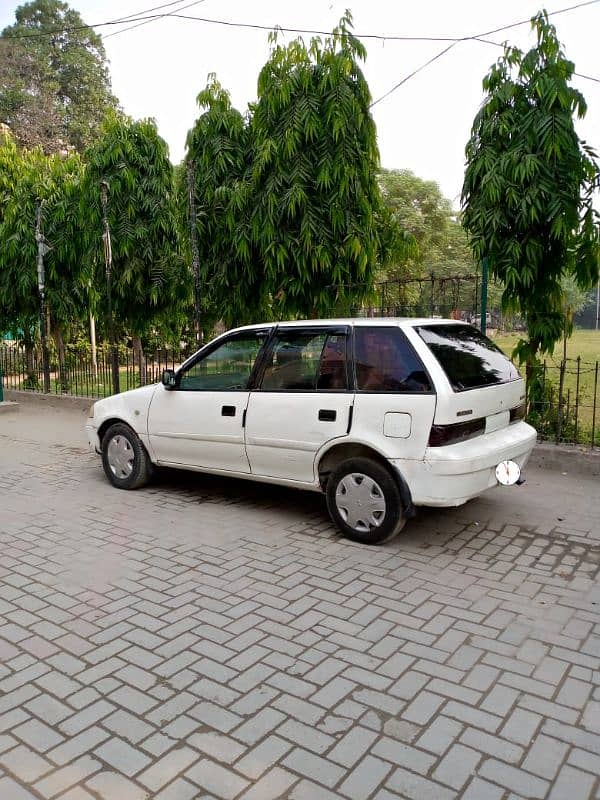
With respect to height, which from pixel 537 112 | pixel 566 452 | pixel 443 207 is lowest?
pixel 566 452

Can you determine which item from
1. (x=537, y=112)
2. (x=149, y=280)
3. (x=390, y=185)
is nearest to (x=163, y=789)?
(x=537, y=112)

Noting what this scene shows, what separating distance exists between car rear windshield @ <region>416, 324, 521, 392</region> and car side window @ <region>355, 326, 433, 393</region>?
171 millimetres

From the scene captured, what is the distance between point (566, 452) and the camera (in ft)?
22.5

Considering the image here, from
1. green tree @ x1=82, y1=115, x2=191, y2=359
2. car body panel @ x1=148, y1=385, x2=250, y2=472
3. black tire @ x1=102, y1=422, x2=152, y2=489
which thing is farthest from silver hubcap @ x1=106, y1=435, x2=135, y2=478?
green tree @ x1=82, y1=115, x2=191, y2=359

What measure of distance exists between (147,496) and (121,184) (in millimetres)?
6804

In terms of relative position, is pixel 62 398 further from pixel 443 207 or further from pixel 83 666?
pixel 443 207

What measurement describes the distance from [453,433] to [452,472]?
0.27 meters

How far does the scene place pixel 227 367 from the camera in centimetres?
586

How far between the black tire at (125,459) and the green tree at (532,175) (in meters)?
4.11

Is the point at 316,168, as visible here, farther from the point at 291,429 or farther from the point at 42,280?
the point at 42,280

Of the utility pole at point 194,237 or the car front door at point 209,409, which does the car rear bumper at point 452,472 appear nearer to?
the car front door at point 209,409

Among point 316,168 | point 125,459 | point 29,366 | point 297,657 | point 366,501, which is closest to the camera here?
point 297,657

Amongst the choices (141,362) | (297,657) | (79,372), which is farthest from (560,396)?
(79,372)

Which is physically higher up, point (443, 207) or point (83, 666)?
point (443, 207)
